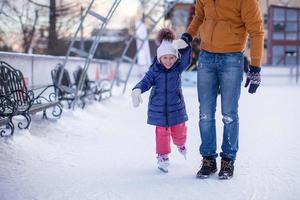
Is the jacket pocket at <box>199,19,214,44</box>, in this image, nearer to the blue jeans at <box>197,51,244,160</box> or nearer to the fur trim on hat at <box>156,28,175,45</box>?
the blue jeans at <box>197,51,244,160</box>

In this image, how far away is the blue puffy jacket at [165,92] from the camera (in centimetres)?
471

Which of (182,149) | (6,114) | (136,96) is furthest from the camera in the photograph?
(6,114)

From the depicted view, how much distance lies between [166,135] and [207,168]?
0.55 metres

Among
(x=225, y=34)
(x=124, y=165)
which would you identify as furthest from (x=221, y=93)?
(x=124, y=165)

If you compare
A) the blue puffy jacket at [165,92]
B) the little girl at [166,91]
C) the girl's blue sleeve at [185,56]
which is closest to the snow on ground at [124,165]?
the little girl at [166,91]

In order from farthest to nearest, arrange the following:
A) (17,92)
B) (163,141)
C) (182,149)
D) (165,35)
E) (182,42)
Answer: (17,92) → (182,149) → (165,35) → (163,141) → (182,42)

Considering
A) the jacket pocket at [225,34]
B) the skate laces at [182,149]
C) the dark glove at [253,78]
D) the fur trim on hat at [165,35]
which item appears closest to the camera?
the dark glove at [253,78]

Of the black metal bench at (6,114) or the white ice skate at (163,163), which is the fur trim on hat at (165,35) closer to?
the white ice skate at (163,163)

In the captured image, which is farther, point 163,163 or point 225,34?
point 163,163

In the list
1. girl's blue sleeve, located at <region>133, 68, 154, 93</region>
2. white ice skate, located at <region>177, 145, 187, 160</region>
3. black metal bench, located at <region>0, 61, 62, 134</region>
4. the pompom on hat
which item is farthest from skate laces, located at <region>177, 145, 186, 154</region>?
black metal bench, located at <region>0, 61, 62, 134</region>

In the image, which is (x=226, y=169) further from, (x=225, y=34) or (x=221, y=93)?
(x=225, y=34)

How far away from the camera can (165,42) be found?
4801 millimetres

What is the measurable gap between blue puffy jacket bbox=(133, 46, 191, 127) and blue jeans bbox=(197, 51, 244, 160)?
0.30m

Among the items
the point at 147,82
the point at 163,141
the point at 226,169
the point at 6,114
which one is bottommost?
the point at 226,169
